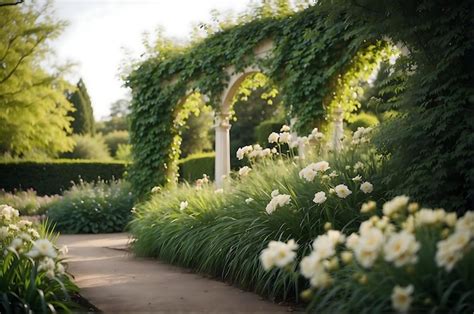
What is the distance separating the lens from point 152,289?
430 cm

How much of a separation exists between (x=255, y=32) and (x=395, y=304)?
6.51m

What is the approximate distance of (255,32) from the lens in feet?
26.1

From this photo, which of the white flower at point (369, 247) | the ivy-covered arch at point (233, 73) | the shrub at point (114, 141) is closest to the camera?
the white flower at point (369, 247)

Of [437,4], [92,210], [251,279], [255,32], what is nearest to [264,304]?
[251,279]

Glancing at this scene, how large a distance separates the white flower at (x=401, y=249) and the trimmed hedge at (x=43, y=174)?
47.9 feet

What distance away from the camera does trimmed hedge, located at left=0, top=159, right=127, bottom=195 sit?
1573 cm

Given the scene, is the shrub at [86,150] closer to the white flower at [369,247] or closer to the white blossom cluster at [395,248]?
the white blossom cluster at [395,248]

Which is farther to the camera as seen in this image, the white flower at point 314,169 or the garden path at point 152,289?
the white flower at point 314,169

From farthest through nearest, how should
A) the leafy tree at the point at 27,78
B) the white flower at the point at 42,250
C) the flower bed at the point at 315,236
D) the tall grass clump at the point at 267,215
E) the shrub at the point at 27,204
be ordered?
the leafy tree at the point at 27,78 → the shrub at the point at 27,204 → the tall grass clump at the point at 267,215 → the white flower at the point at 42,250 → the flower bed at the point at 315,236

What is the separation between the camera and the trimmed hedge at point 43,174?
15.7 m

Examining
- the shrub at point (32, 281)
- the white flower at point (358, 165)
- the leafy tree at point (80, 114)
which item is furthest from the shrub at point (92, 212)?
the leafy tree at point (80, 114)

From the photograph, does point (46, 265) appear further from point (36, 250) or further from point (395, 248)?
point (395, 248)

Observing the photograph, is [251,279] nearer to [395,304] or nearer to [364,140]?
[364,140]

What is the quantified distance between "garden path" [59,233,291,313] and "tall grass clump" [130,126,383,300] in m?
0.17
